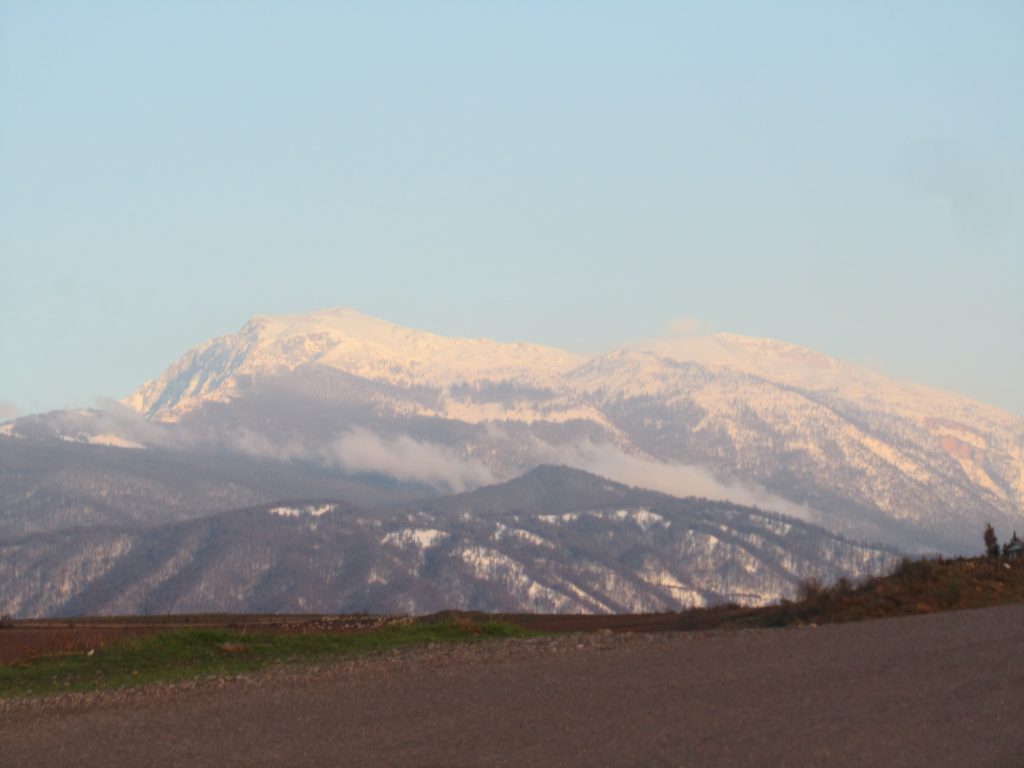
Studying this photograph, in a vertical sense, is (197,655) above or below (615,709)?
above

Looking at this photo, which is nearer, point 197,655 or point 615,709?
point 615,709

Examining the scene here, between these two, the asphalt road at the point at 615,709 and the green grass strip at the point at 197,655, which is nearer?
the asphalt road at the point at 615,709

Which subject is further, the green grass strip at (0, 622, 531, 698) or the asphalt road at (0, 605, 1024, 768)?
the green grass strip at (0, 622, 531, 698)

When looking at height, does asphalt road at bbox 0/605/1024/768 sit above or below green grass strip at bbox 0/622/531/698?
below

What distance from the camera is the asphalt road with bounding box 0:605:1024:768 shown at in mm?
19656

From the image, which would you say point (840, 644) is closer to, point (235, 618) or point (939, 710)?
point (939, 710)

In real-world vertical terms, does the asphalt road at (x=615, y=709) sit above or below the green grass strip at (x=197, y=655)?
below

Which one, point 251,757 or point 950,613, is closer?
point 251,757

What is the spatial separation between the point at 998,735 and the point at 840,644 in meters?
7.39

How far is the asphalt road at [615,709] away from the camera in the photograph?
19.7m

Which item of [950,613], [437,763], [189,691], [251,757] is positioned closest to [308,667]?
[189,691]

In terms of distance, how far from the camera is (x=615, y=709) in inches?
882

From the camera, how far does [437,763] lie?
20.2 m

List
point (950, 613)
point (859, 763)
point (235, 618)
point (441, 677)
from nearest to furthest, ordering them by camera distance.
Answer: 1. point (859, 763)
2. point (441, 677)
3. point (950, 613)
4. point (235, 618)
